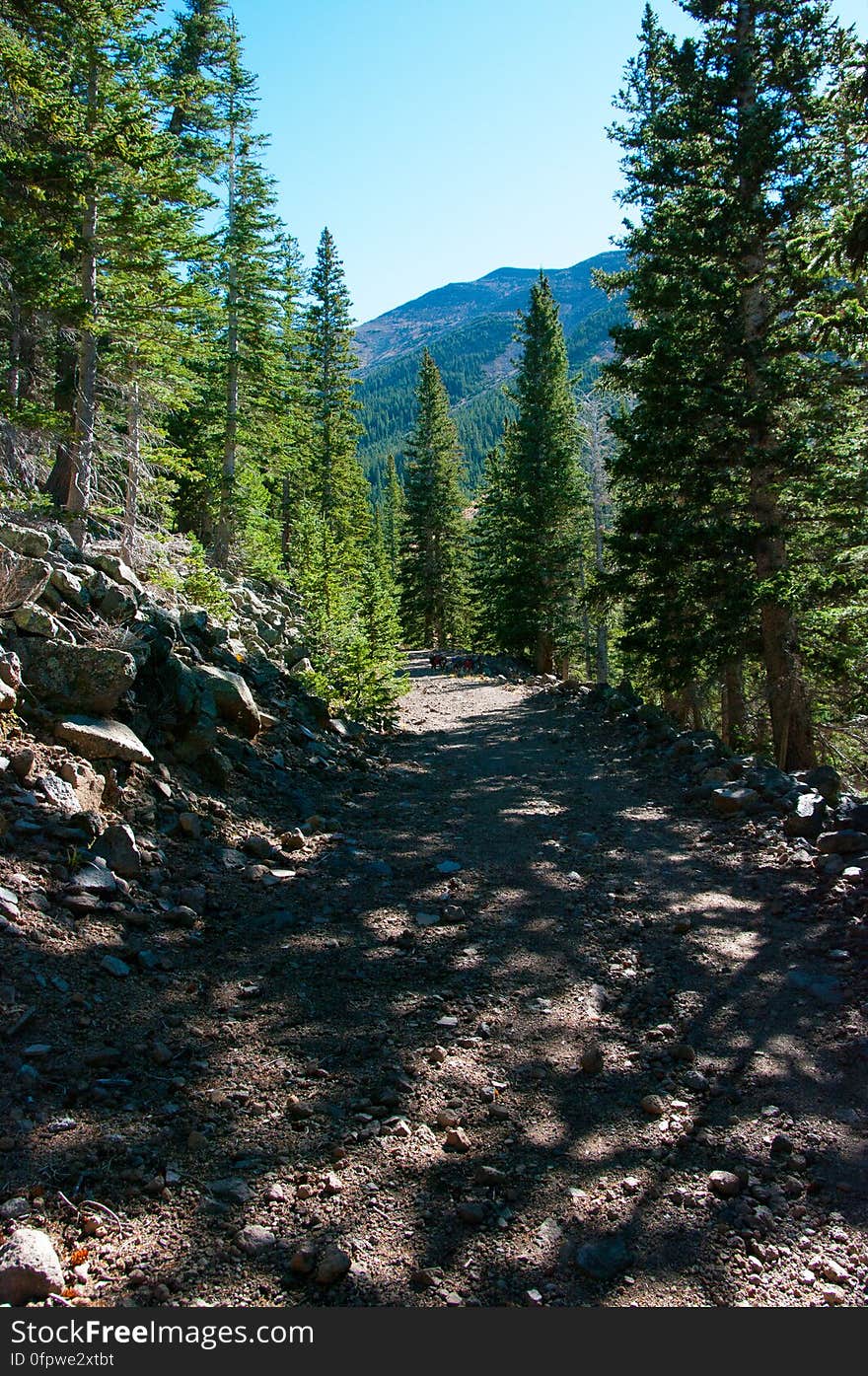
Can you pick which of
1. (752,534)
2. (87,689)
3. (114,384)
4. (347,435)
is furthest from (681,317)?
(347,435)

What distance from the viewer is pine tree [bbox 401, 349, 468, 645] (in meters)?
45.7

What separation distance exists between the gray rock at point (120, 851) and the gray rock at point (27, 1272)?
2.82m

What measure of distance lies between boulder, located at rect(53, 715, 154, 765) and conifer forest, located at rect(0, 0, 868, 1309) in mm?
33

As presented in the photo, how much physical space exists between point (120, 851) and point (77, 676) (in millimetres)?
1698

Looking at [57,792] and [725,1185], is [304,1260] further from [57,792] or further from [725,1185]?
[57,792]

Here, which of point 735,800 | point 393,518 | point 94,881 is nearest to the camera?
point 94,881

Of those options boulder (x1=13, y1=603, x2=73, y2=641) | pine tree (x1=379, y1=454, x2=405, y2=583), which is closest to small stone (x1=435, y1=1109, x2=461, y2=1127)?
boulder (x1=13, y1=603, x2=73, y2=641)

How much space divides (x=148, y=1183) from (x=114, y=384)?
14.4 metres

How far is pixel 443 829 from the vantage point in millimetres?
7926

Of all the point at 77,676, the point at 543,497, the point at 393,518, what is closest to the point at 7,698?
the point at 77,676

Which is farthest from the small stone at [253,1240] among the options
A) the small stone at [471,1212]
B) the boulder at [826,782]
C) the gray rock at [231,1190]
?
the boulder at [826,782]

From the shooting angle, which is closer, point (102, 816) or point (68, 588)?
point (102, 816)

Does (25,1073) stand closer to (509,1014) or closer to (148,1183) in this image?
(148,1183)

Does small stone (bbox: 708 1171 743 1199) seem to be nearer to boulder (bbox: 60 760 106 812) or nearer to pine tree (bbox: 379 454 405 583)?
boulder (bbox: 60 760 106 812)
